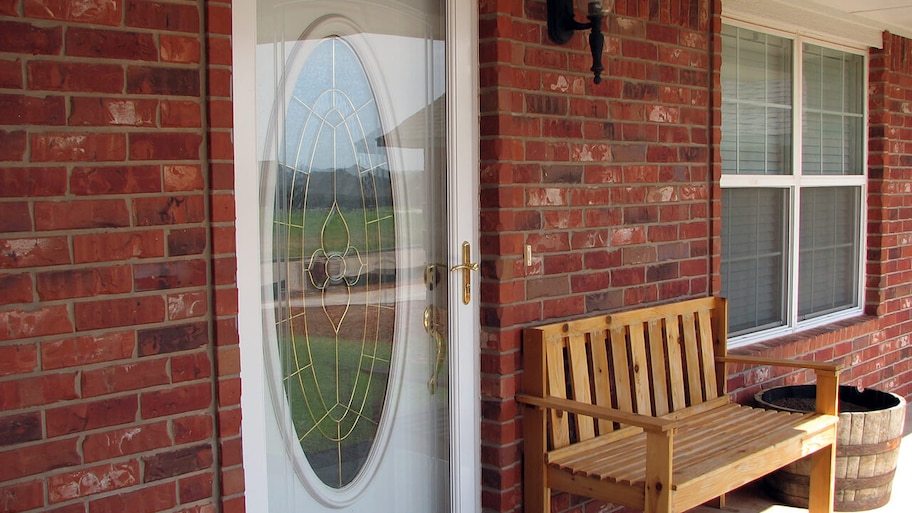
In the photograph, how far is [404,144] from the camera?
312 centimetres

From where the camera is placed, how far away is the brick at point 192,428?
7.79ft

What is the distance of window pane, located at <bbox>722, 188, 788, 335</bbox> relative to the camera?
15.7ft

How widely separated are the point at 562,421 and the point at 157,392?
159 centimetres

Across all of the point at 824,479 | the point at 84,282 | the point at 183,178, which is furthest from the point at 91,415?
the point at 824,479

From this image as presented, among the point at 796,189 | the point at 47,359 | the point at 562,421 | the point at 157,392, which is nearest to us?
the point at 47,359

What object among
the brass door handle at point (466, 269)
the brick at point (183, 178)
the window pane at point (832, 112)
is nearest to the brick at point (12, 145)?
the brick at point (183, 178)

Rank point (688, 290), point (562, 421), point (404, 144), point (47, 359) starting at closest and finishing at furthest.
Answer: point (47, 359) → point (404, 144) → point (562, 421) → point (688, 290)

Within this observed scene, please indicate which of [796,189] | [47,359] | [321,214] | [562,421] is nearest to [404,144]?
[321,214]

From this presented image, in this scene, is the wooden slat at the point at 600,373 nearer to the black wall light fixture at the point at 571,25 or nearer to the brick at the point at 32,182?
the black wall light fixture at the point at 571,25

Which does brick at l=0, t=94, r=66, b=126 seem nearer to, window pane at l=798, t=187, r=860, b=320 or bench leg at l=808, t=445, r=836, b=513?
bench leg at l=808, t=445, r=836, b=513

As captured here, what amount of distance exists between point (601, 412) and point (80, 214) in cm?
178

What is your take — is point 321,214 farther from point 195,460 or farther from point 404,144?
point 195,460

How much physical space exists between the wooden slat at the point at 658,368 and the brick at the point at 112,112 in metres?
2.34

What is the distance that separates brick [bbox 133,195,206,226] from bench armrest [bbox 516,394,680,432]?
1.42 m
